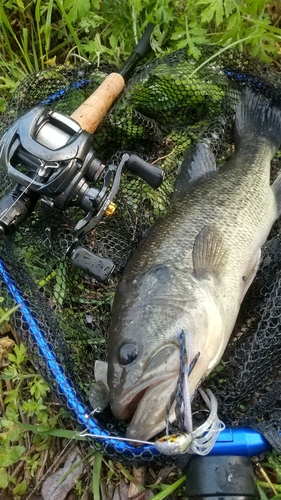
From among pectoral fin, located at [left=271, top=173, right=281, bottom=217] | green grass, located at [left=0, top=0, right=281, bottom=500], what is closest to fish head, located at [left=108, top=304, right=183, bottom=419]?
green grass, located at [left=0, top=0, right=281, bottom=500]

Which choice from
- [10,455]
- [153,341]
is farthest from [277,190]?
[10,455]

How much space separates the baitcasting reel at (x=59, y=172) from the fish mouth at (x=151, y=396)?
588mm

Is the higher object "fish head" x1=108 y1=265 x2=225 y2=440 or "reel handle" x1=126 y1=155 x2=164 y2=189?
"reel handle" x1=126 y1=155 x2=164 y2=189

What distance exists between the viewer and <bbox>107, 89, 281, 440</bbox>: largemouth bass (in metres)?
2.31

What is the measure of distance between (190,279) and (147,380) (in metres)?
0.53

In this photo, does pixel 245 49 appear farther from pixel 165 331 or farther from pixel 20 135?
pixel 165 331

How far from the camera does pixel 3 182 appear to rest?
10.3 ft

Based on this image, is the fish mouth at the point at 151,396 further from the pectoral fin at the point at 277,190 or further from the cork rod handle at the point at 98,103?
the cork rod handle at the point at 98,103

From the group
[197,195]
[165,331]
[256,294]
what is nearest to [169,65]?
[197,195]

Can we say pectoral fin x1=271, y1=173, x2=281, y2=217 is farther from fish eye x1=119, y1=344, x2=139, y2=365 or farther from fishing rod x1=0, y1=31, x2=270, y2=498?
fish eye x1=119, y1=344, x2=139, y2=365

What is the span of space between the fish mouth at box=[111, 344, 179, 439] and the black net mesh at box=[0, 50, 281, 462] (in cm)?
29

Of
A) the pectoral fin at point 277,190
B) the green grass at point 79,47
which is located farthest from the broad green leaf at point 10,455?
the pectoral fin at point 277,190

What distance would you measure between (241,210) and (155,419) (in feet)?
3.90

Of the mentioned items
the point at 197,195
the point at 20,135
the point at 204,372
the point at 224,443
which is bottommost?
the point at 224,443
